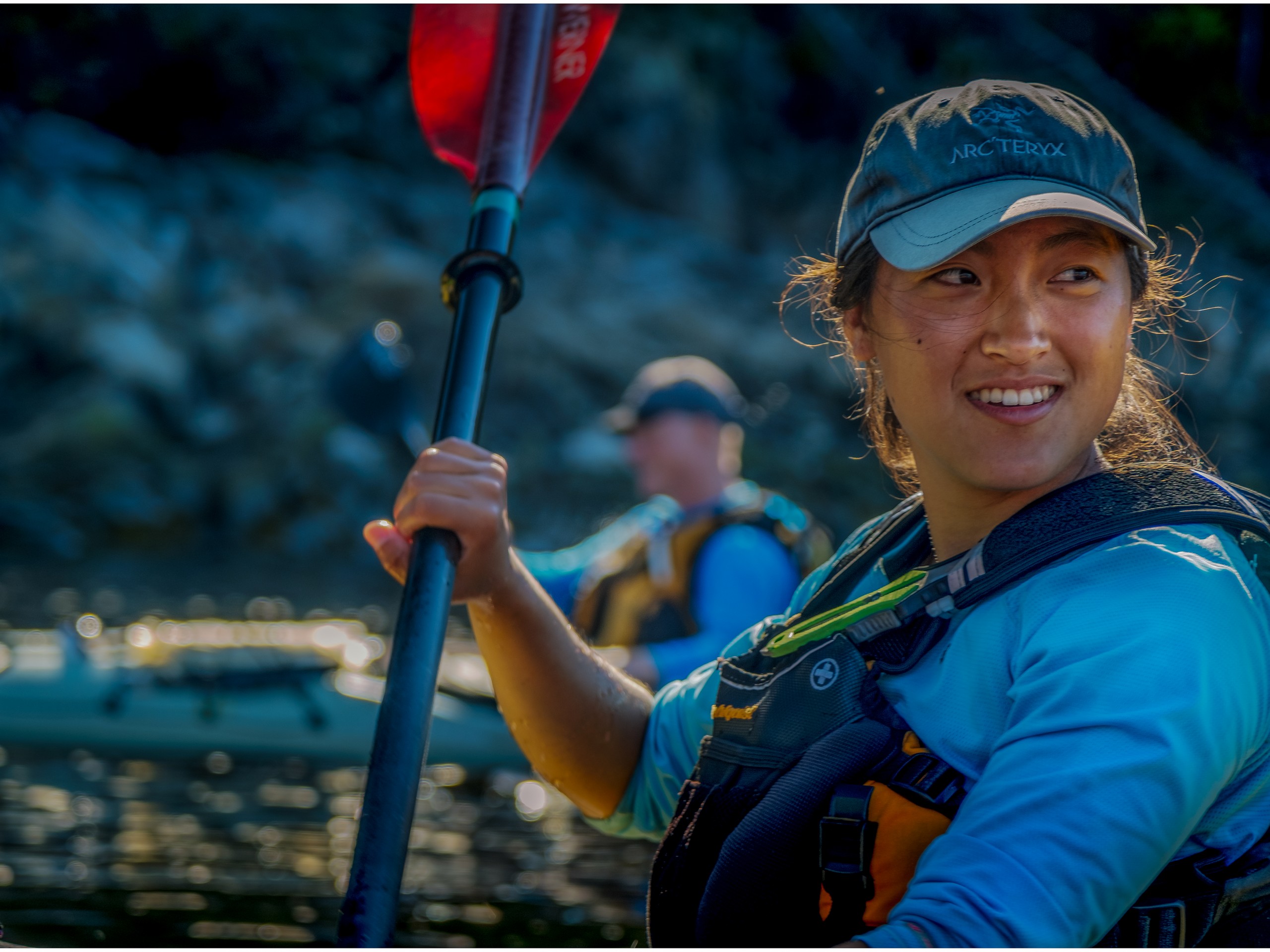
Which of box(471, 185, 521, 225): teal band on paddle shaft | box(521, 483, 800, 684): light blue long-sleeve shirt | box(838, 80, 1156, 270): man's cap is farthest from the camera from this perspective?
box(521, 483, 800, 684): light blue long-sleeve shirt

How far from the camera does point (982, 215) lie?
45.0 inches

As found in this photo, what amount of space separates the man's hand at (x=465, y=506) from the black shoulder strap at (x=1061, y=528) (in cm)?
46

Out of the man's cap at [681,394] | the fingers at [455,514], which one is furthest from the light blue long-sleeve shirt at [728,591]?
the fingers at [455,514]

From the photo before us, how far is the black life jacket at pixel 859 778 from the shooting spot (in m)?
1.08

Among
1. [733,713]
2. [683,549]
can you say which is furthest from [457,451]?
[683,549]

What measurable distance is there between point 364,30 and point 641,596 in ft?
64.0

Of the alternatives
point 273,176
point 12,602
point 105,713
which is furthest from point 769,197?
point 105,713

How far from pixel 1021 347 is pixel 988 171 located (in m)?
0.18

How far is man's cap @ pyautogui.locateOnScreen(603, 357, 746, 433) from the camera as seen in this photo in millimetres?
4742

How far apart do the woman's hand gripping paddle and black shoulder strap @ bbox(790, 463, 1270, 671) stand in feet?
1.70

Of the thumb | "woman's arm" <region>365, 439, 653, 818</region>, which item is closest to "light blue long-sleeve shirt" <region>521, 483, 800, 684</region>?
"woman's arm" <region>365, 439, 653, 818</region>

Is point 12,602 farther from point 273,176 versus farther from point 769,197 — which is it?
point 769,197

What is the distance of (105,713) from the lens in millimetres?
6484

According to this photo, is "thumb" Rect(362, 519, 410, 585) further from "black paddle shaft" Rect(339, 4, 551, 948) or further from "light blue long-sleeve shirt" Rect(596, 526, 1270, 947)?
"light blue long-sleeve shirt" Rect(596, 526, 1270, 947)
